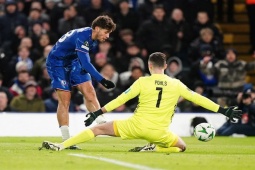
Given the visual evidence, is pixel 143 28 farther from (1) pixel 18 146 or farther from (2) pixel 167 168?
(2) pixel 167 168

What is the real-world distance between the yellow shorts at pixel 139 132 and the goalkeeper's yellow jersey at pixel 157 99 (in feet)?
0.22

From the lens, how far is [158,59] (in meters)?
12.6

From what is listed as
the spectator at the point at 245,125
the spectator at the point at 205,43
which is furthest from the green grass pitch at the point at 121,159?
the spectator at the point at 205,43

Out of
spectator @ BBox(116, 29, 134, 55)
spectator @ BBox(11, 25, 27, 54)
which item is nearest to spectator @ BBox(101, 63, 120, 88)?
spectator @ BBox(116, 29, 134, 55)

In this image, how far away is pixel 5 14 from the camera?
943 inches

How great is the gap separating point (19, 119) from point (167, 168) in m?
9.75

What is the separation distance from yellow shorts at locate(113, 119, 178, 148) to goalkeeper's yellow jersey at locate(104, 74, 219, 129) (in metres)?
0.07

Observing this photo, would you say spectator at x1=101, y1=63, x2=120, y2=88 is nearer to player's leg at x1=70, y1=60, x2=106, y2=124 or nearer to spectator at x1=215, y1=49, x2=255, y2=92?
spectator at x1=215, y1=49, x2=255, y2=92

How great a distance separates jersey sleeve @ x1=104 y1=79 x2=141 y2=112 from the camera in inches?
487

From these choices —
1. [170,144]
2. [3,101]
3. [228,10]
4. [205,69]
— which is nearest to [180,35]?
[205,69]

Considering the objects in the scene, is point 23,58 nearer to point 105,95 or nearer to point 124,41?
point 105,95

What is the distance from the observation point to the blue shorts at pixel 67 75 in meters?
14.6

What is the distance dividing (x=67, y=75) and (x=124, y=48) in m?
9.08

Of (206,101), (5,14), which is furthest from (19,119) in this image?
(206,101)
